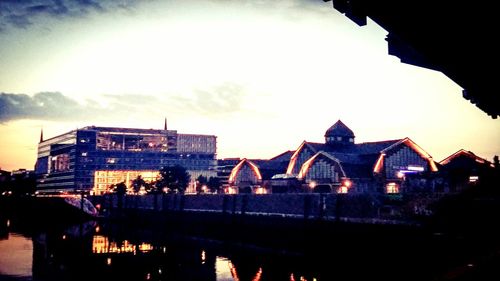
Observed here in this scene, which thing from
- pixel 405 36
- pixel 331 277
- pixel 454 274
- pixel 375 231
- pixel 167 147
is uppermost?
pixel 167 147

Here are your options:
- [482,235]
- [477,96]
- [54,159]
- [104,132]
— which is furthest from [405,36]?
[54,159]

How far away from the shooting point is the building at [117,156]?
150 m

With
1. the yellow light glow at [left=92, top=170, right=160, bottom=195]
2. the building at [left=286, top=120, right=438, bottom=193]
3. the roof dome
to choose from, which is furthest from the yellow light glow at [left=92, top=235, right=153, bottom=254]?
the yellow light glow at [left=92, top=170, right=160, bottom=195]

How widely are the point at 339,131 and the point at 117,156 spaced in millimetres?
108843

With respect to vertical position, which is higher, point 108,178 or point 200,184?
point 108,178

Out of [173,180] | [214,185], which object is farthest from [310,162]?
[214,185]

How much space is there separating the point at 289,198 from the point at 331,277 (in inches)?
494

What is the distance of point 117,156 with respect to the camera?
155 meters

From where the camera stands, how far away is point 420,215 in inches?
993

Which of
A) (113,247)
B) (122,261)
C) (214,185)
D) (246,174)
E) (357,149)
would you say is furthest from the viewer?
(214,185)

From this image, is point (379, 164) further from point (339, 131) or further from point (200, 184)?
point (200, 184)

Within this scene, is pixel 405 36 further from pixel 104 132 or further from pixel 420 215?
pixel 104 132

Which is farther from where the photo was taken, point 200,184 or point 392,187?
point 200,184

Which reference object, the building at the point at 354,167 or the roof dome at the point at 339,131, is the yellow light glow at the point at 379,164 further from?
the roof dome at the point at 339,131
